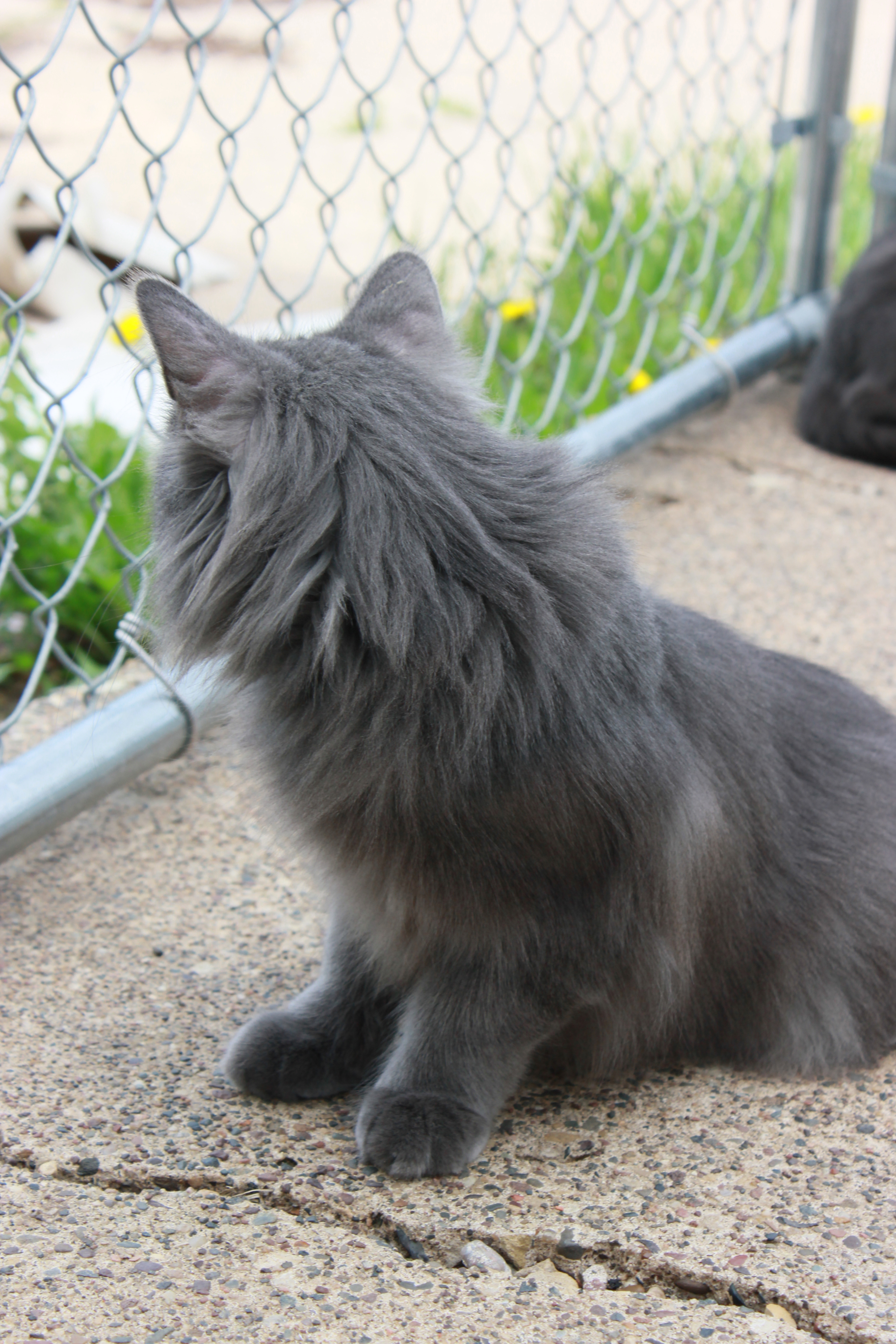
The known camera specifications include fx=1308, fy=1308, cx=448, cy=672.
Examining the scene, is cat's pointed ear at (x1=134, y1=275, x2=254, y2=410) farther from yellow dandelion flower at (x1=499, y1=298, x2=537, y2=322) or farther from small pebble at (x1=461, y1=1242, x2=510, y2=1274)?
yellow dandelion flower at (x1=499, y1=298, x2=537, y2=322)

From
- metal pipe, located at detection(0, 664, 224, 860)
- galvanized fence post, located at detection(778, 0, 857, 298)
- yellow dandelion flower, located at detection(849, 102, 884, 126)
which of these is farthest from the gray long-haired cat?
yellow dandelion flower, located at detection(849, 102, 884, 126)

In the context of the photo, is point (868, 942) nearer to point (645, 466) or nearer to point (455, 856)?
point (455, 856)

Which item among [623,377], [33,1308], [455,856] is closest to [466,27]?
[623,377]

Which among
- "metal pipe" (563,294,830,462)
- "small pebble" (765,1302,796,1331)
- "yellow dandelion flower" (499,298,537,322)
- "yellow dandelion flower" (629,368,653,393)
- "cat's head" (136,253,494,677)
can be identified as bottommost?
"small pebble" (765,1302,796,1331)

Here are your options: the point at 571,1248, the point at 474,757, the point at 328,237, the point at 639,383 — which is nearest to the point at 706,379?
the point at 639,383

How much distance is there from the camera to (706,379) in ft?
11.6

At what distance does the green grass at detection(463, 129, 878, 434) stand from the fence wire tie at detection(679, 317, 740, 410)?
101mm

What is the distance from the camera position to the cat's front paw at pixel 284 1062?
168 cm

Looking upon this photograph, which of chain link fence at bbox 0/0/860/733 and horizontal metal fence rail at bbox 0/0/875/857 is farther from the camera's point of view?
chain link fence at bbox 0/0/860/733

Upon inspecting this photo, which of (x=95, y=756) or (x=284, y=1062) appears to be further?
(x=95, y=756)

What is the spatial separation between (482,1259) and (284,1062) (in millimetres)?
390

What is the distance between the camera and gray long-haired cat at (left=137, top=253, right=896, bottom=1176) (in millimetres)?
1395

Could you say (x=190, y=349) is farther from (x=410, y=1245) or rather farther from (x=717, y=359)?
(x=717, y=359)

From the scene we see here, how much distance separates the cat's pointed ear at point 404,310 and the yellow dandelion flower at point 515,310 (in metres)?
2.15
